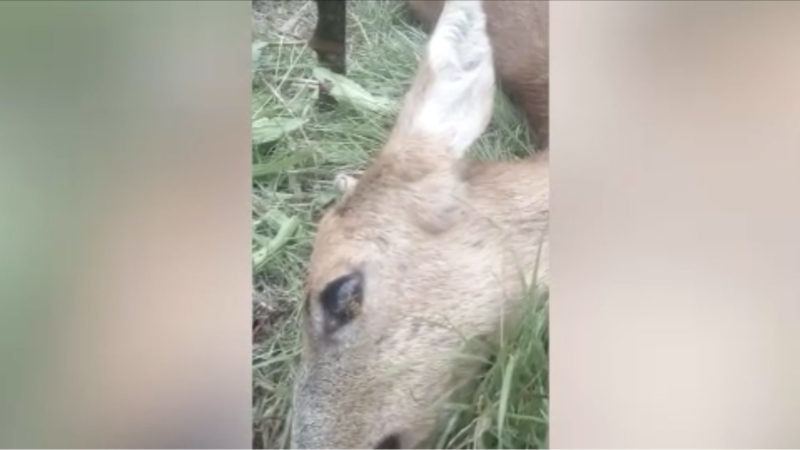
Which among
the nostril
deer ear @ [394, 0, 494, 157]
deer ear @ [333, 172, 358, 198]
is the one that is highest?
deer ear @ [394, 0, 494, 157]

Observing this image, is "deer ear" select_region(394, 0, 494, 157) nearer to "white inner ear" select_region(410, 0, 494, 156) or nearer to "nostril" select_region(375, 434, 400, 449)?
"white inner ear" select_region(410, 0, 494, 156)

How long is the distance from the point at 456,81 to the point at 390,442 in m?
0.56

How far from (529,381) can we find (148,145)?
678mm

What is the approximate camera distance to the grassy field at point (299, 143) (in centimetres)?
123

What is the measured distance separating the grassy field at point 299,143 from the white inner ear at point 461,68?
1.0 inches

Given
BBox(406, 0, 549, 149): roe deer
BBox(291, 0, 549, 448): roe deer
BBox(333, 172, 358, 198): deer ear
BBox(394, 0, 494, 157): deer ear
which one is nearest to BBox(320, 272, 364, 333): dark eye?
BBox(291, 0, 549, 448): roe deer

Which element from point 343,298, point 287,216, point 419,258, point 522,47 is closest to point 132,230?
point 287,216

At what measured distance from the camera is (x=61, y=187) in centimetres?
124

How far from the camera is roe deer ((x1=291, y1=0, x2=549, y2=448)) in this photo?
123 centimetres

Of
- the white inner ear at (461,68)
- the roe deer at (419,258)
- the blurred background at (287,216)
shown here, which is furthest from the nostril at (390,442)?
the white inner ear at (461,68)

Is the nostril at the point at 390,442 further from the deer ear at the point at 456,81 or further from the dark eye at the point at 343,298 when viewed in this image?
the deer ear at the point at 456,81

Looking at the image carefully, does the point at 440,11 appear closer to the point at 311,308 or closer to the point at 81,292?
the point at 311,308

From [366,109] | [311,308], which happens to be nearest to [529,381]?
[311,308]

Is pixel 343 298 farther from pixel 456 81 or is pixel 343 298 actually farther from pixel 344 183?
pixel 456 81
